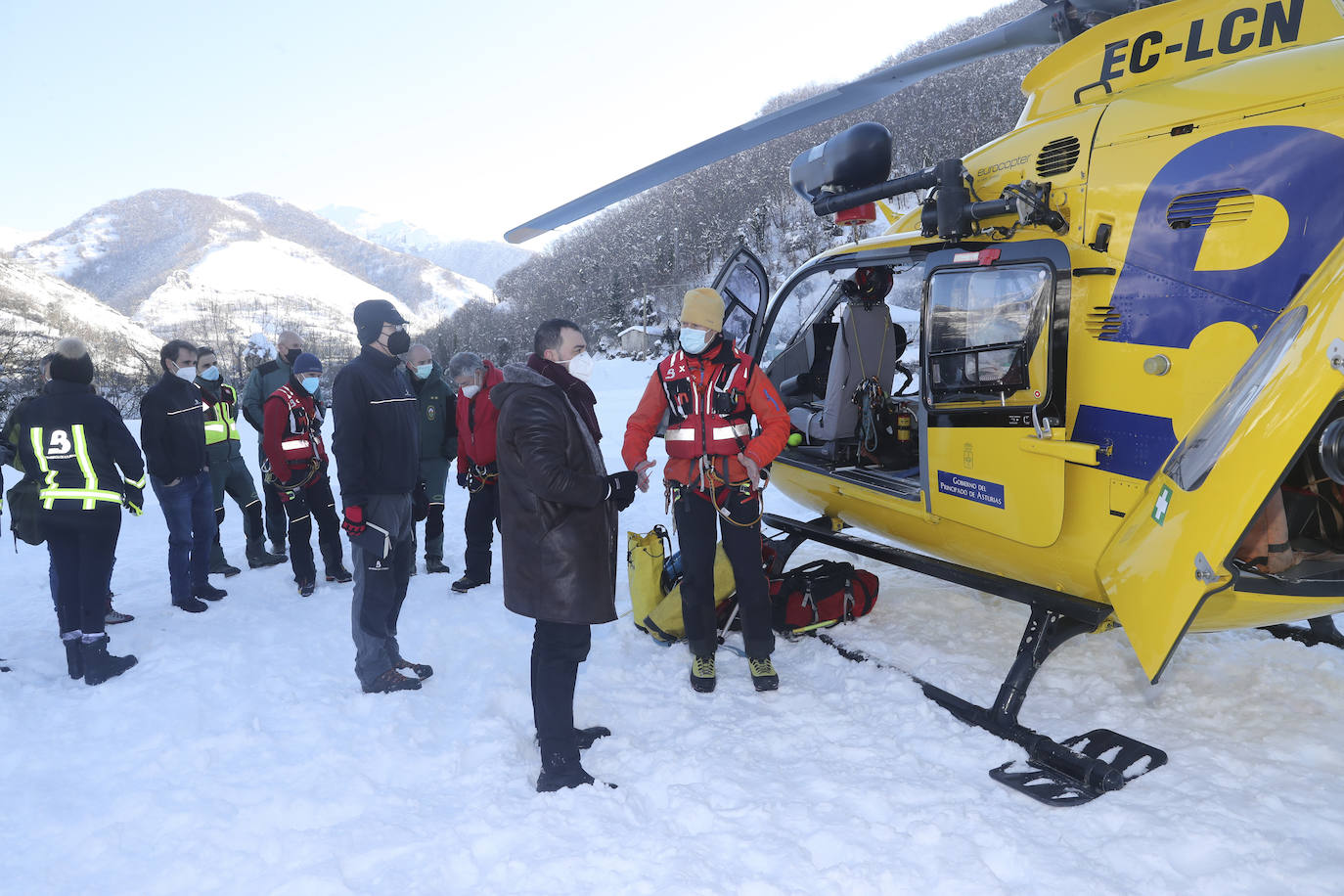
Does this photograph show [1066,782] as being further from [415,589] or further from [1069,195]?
[415,589]

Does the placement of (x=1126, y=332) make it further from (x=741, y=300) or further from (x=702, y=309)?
(x=741, y=300)

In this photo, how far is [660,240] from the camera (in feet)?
161

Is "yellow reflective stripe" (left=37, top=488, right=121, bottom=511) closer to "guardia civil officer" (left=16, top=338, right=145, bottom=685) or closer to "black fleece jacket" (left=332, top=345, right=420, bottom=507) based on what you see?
"guardia civil officer" (left=16, top=338, right=145, bottom=685)

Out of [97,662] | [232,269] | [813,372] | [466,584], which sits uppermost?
[232,269]

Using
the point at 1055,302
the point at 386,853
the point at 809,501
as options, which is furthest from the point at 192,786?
the point at 1055,302

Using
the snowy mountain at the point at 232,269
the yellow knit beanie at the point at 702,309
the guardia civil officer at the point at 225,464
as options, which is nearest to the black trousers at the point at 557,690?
the yellow knit beanie at the point at 702,309

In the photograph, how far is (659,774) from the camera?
2.87 metres

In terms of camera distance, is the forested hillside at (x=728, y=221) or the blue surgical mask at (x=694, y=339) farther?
the forested hillside at (x=728, y=221)

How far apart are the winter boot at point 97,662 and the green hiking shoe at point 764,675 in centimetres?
343

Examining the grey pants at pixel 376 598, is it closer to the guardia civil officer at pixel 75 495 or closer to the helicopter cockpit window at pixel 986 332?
the guardia civil officer at pixel 75 495

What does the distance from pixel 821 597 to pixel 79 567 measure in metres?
4.15

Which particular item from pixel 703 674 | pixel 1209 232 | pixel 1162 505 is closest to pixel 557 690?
pixel 703 674

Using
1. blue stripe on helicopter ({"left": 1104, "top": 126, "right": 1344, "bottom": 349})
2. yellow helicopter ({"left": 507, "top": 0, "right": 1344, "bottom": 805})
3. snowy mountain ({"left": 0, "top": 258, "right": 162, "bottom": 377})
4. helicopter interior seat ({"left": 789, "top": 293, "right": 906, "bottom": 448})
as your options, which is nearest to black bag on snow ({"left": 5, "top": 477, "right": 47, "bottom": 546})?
yellow helicopter ({"left": 507, "top": 0, "right": 1344, "bottom": 805})

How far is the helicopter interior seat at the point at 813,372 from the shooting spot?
627 centimetres
